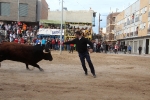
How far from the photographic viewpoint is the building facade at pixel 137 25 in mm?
54309

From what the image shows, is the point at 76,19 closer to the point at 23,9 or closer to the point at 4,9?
the point at 23,9

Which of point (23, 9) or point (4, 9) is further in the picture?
point (23, 9)

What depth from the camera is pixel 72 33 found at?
134 feet

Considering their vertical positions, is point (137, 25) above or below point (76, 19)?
below

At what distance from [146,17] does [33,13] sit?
21747 mm

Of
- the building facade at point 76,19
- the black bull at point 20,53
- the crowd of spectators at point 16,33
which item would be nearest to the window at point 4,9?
the building facade at point 76,19

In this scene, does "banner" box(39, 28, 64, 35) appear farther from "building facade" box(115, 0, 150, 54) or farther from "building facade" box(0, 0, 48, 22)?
"building facade" box(115, 0, 150, 54)

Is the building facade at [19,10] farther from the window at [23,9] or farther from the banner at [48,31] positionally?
the banner at [48,31]

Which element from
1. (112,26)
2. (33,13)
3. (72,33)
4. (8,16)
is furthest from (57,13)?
(112,26)

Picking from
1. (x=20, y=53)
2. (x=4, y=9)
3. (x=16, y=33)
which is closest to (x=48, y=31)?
(x=16, y=33)

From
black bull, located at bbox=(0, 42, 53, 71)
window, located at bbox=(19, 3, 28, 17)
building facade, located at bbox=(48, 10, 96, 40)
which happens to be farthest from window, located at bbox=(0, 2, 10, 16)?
black bull, located at bbox=(0, 42, 53, 71)

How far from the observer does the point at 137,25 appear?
61.5 meters

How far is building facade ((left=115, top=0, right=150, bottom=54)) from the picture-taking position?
178ft

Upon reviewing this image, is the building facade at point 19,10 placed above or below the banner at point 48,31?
above
